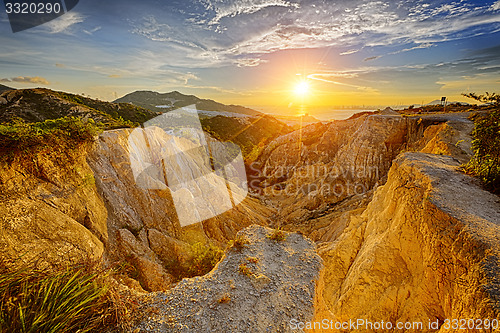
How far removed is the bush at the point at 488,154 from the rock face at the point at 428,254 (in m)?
0.48

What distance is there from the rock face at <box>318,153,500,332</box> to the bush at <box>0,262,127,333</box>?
5.91 meters

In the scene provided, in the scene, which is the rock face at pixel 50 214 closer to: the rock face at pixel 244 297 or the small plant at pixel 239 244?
the rock face at pixel 244 297

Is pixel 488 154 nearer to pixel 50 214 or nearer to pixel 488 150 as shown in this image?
pixel 488 150

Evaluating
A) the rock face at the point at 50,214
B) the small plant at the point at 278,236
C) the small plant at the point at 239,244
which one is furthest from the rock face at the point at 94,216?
the small plant at the point at 278,236

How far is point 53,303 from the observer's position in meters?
3.62

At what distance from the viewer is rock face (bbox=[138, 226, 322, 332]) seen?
199 inches

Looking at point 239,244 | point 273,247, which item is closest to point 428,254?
point 273,247

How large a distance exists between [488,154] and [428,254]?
16.4ft

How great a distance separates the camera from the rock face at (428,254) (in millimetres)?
5059

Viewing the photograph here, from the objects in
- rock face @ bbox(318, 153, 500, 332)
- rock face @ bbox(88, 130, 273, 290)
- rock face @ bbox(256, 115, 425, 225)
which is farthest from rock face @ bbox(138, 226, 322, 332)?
rock face @ bbox(256, 115, 425, 225)

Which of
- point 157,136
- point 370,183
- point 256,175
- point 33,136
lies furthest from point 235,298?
point 256,175

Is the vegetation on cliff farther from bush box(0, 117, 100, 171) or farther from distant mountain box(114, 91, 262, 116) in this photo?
distant mountain box(114, 91, 262, 116)

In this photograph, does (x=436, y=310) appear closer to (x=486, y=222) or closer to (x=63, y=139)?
(x=486, y=222)

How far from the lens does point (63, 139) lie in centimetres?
940
